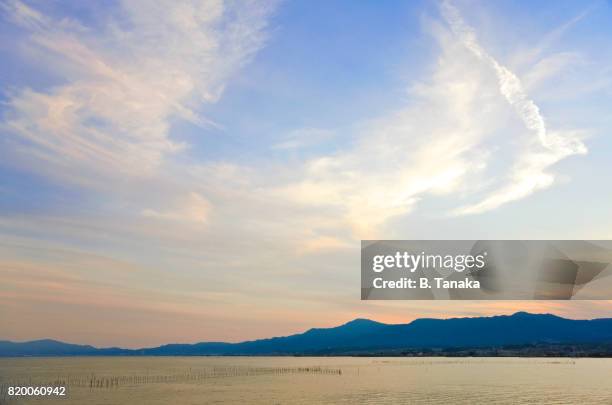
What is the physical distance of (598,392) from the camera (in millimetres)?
112188

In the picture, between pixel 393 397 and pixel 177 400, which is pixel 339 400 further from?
pixel 177 400

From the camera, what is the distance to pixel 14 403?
85938 mm

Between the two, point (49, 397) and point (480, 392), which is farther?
point (480, 392)

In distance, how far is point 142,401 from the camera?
94.2m

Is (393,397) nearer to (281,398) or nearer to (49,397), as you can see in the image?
(281,398)

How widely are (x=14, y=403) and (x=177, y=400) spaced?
2656 centimetres

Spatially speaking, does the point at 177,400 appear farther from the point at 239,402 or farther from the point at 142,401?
the point at 239,402

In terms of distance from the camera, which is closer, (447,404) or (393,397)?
(447,404)

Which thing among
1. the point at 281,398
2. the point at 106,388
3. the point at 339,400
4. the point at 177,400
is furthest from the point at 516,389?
the point at 106,388

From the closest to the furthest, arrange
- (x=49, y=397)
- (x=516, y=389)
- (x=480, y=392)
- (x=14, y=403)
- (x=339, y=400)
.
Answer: (x=14, y=403)
(x=339, y=400)
(x=49, y=397)
(x=480, y=392)
(x=516, y=389)

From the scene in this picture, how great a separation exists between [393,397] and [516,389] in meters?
37.2

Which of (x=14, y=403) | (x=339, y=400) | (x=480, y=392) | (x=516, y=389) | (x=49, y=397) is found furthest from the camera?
(x=516, y=389)

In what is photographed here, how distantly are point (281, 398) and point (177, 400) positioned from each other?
1911 cm

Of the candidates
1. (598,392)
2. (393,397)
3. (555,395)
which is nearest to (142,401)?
(393,397)
